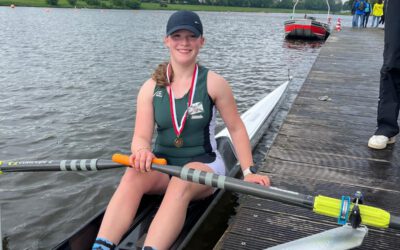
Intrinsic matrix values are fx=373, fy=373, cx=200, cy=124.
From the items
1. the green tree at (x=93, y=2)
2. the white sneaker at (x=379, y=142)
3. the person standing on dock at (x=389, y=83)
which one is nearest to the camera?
the person standing on dock at (x=389, y=83)

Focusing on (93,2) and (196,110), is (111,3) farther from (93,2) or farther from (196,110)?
(196,110)

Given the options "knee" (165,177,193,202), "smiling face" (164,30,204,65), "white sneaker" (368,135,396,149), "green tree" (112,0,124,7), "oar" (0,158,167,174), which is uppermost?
"green tree" (112,0,124,7)

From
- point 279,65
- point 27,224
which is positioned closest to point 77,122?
point 27,224

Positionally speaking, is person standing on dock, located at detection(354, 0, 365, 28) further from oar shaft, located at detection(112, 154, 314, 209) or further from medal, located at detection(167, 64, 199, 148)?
oar shaft, located at detection(112, 154, 314, 209)

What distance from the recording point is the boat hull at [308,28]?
31359 mm

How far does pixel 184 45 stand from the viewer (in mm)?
3426

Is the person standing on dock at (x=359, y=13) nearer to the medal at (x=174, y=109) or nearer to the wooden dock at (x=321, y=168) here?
the wooden dock at (x=321, y=168)

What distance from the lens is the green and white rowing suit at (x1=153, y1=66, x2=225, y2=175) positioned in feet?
11.8

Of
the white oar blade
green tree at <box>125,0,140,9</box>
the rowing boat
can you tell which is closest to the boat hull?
the rowing boat

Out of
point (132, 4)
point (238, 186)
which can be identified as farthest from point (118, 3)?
point (238, 186)

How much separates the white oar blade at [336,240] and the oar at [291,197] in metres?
0.09

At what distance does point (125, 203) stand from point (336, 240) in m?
1.73

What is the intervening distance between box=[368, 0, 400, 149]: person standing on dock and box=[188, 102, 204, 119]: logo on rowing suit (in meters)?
2.46

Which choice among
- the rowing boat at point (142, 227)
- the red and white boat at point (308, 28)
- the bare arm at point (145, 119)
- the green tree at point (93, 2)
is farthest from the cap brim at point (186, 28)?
the green tree at point (93, 2)
